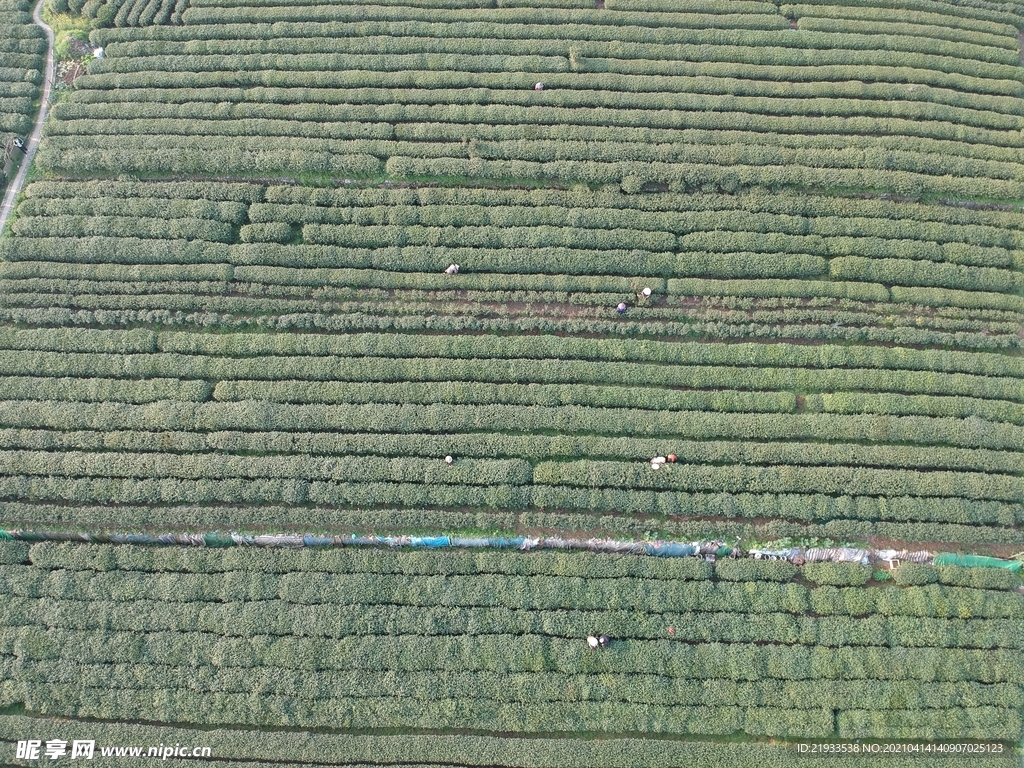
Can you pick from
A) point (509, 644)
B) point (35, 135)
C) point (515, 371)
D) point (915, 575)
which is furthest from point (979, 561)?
point (35, 135)

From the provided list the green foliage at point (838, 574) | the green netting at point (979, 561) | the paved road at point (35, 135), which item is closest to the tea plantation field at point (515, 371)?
the green foliage at point (838, 574)

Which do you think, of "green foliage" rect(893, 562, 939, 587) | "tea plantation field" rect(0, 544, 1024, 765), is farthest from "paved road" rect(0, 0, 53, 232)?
"green foliage" rect(893, 562, 939, 587)

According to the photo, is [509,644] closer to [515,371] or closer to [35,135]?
[515,371]

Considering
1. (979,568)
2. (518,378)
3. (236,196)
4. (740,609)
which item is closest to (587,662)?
(740,609)

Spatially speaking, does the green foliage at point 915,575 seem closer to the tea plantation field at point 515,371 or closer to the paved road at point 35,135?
the tea plantation field at point 515,371

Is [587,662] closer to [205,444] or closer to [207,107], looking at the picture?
[205,444]

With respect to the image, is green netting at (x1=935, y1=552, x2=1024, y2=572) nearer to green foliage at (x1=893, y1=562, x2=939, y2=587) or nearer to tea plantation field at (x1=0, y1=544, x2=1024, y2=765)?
tea plantation field at (x1=0, y1=544, x2=1024, y2=765)
